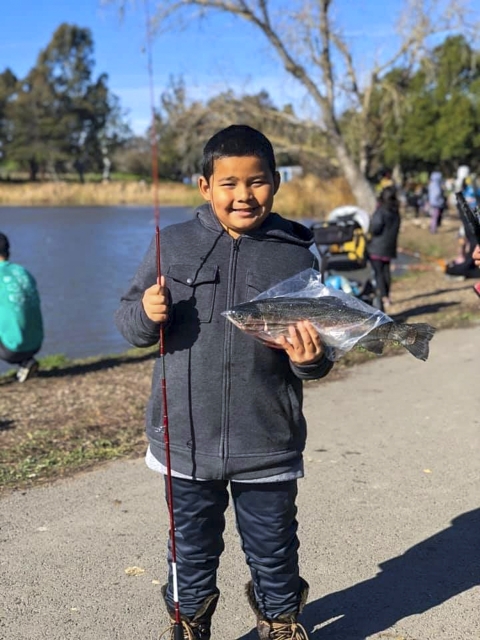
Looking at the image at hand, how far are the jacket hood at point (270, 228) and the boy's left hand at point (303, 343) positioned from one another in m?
0.36

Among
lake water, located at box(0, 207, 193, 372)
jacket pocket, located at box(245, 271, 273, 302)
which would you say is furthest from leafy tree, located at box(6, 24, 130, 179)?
jacket pocket, located at box(245, 271, 273, 302)

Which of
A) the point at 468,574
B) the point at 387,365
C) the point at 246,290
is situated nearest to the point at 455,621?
the point at 468,574

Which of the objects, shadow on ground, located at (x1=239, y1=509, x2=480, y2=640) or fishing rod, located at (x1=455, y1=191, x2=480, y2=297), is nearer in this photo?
shadow on ground, located at (x1=239, y1=509, x2=480, y2=640)

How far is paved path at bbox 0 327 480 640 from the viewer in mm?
3207

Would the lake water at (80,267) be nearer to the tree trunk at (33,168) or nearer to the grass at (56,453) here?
the grass at (56,453)

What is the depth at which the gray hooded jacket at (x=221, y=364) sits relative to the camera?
2633mm

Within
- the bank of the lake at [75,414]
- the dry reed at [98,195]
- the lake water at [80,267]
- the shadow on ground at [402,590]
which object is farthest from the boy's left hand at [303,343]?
the dry reed at [98,195]

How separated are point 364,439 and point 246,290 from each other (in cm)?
305

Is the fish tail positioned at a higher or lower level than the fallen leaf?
higher

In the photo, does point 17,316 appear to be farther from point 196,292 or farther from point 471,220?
point 196,292

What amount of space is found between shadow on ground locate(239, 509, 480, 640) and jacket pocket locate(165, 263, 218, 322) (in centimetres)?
133

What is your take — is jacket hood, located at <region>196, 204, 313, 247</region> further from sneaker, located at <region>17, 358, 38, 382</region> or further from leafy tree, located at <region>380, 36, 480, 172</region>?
leafy tree, located at <region>380, 36, 480, 172</region>

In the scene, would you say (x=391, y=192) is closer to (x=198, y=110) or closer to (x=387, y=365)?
(x=387, y=365)

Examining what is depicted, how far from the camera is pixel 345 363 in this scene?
25.4 ft
